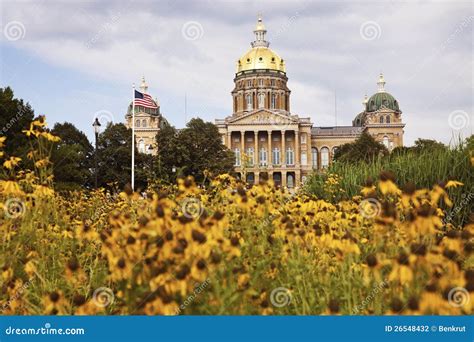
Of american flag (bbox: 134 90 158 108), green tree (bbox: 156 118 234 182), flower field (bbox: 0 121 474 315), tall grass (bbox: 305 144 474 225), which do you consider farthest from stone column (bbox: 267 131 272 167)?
flower field (bbox: 0 121 474 315)

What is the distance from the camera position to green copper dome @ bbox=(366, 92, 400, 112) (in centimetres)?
10919

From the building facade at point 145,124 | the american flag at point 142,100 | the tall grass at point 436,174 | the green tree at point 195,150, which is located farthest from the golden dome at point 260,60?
the tall grass at point 436,174

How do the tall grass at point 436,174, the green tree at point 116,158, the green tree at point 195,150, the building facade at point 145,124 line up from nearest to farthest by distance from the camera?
the tall grass at point 436,174, the green tree at point 195,150, the green tree at point 116,158, the building facade at point 145,124

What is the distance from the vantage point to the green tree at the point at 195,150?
51062 millimetres

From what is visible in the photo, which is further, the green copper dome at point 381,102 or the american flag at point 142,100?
the green copper dome at point 381,102

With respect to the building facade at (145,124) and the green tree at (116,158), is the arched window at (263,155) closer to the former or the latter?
the building facade at (145,124)

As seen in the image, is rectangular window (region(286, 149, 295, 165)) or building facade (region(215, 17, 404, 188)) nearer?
building facade (region(215, 17, 404, 188))

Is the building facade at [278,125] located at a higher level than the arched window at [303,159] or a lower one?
higher

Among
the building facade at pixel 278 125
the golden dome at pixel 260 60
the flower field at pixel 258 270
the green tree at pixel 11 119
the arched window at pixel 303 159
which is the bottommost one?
the flower field at pixel 258 270

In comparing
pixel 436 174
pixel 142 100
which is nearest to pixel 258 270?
pixel 436 174

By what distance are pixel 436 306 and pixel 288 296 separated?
1586 mm

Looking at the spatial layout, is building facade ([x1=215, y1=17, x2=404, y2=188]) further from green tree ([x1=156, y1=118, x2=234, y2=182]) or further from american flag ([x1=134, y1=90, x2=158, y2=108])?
american flag ([x1=134, y1=90, x2=158, y2=108])

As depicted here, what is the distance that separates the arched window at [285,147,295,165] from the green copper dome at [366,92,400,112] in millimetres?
21298

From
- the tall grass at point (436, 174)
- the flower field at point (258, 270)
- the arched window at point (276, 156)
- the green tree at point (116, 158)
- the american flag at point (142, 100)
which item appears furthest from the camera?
the arched window at point (276, 156)
